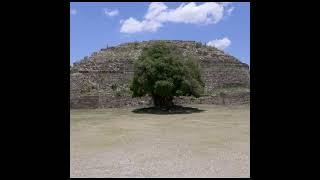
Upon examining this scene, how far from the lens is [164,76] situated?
32.7 meters

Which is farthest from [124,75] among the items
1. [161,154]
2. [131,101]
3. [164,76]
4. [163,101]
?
[161,154]

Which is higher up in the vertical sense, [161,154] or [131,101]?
[131,101]

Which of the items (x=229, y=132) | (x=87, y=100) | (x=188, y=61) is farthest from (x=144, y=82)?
(x=229, y=132)

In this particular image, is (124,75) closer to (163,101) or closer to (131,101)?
(131,101)

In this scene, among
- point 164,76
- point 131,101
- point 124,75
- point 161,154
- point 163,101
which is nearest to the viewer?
point 161,154

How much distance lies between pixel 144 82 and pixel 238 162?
23397 millimetres

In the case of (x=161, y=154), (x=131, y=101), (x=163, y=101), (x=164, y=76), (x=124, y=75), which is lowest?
(x=161, y=154)

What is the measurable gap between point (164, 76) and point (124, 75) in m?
15.6

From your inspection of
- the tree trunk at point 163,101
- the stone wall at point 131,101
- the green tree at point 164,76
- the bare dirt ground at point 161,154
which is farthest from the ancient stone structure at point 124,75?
the bare dirt ground at point 161,154
